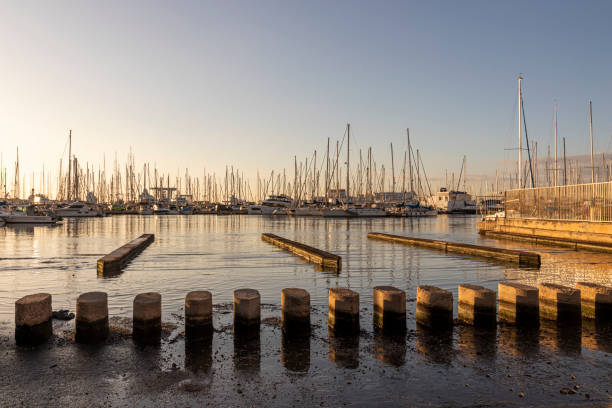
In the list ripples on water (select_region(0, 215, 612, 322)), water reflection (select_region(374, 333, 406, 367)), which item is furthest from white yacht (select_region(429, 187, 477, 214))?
water reflection (select_region(374, 333, 406, 367))

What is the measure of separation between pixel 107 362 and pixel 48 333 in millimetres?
2115

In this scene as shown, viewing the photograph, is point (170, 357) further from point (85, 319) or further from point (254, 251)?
point (254, 251)

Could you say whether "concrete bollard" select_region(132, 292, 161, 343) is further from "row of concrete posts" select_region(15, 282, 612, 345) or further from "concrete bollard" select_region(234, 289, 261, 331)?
"concrete bollard" select_region(234, 289, 261, 331)

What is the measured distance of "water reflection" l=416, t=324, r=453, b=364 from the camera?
26.4 feet

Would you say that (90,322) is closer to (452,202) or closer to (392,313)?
(392,313)

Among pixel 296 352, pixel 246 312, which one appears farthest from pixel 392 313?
pixel 246 312

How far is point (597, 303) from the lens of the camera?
33.9 feet

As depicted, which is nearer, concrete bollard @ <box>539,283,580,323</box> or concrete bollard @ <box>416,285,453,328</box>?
concrete bollard @ <box>416,285,453,328</box>

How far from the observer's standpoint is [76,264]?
21.4m

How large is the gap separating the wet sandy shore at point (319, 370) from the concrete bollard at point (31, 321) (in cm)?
25

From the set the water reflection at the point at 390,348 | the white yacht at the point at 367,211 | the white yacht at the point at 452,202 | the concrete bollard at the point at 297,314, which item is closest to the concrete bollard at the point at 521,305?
the water reflection at the point at 390,348

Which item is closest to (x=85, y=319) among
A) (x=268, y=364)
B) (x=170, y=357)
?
(x=170, y=357)

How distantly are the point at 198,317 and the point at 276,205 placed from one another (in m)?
124

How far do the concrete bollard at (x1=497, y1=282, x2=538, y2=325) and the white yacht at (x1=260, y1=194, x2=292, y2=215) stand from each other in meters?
117
